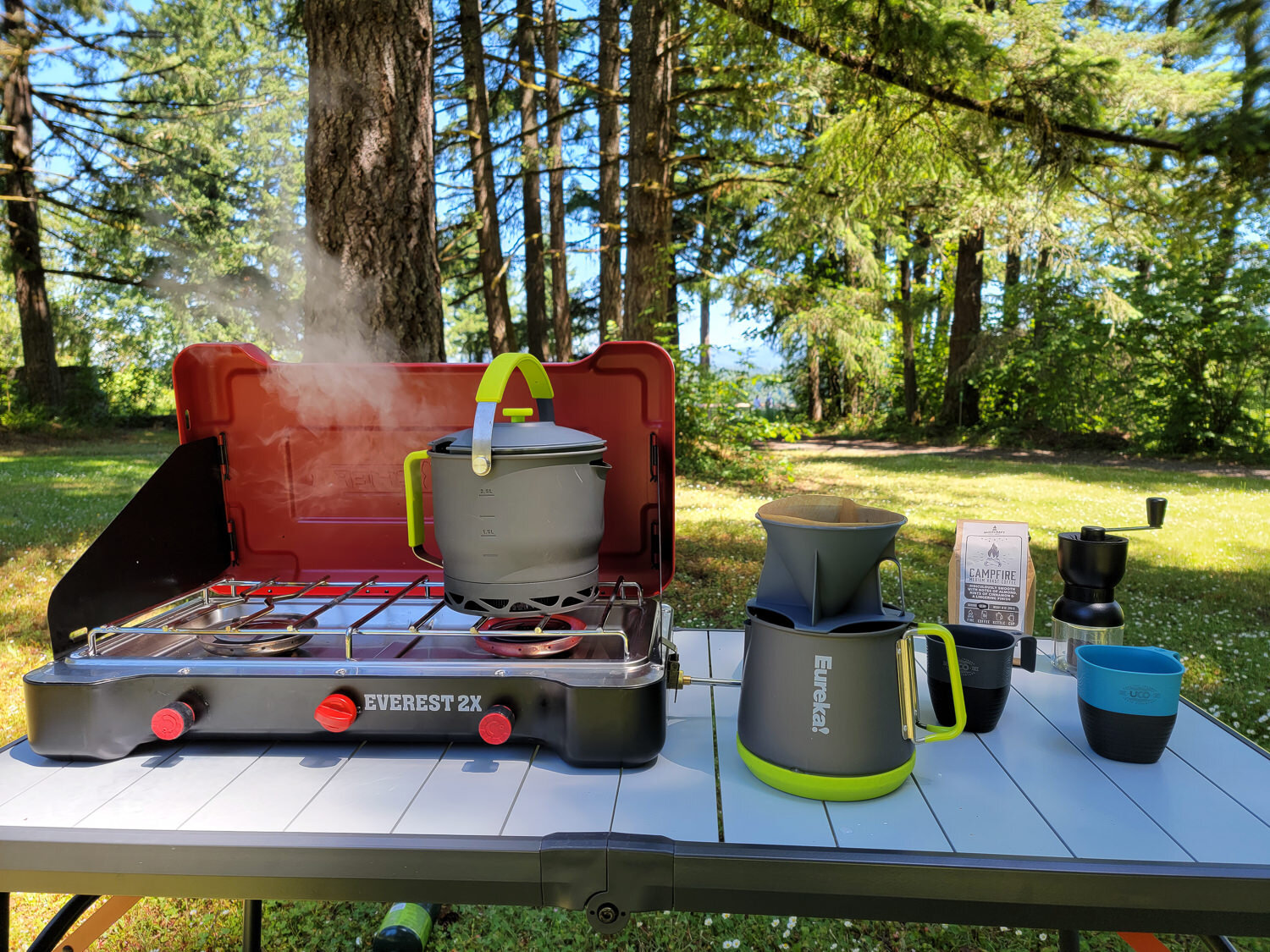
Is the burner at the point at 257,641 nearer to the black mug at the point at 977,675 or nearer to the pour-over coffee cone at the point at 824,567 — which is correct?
the pour-over coffee cone at the point at 824,567

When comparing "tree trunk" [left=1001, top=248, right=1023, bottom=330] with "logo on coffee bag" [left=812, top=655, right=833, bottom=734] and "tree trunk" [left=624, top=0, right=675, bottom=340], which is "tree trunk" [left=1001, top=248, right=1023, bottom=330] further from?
"logo on coffee bag" [left=812, top=655, right=833, bottom=734]

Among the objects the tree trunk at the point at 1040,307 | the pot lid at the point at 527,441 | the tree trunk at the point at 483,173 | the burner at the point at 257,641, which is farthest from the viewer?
the tree trunk at the point at 1040,307

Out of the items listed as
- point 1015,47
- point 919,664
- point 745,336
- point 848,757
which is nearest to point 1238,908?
point 848,757

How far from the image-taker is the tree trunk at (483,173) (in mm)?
8008

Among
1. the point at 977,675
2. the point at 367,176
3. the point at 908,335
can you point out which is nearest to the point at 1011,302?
the point at 908,335

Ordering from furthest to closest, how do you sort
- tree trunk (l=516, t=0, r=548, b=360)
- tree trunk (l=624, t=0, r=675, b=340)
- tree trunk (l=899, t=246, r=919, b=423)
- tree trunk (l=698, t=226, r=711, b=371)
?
tree trunk (l=899, t=246, r=919, b=423) < tree trunk (l=516, t=0, r=548, b=360) < tree trunk (l=698, t=226, r=711, b=371) < tree trunk (l=624, t=0, r=675, b=340)

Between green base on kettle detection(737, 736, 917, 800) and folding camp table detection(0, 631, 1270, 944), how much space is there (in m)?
0.02

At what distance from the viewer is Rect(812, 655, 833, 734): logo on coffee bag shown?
101cm

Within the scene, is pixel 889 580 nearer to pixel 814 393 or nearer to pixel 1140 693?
pixel 1140 693

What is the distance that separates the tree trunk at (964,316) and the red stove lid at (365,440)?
44.8 feet

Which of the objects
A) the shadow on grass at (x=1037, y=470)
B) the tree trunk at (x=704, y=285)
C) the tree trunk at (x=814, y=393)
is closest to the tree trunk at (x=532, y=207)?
the tree trunk at (x=704, y=285)

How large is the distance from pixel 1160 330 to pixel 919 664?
13.7 m

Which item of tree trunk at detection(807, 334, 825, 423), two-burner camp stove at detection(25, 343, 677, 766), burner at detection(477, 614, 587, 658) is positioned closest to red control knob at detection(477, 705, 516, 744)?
two-burner camp stove at detection(25, 343, 677, 766)

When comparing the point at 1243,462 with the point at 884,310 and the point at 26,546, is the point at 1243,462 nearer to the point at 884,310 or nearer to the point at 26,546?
the point at 884,310
